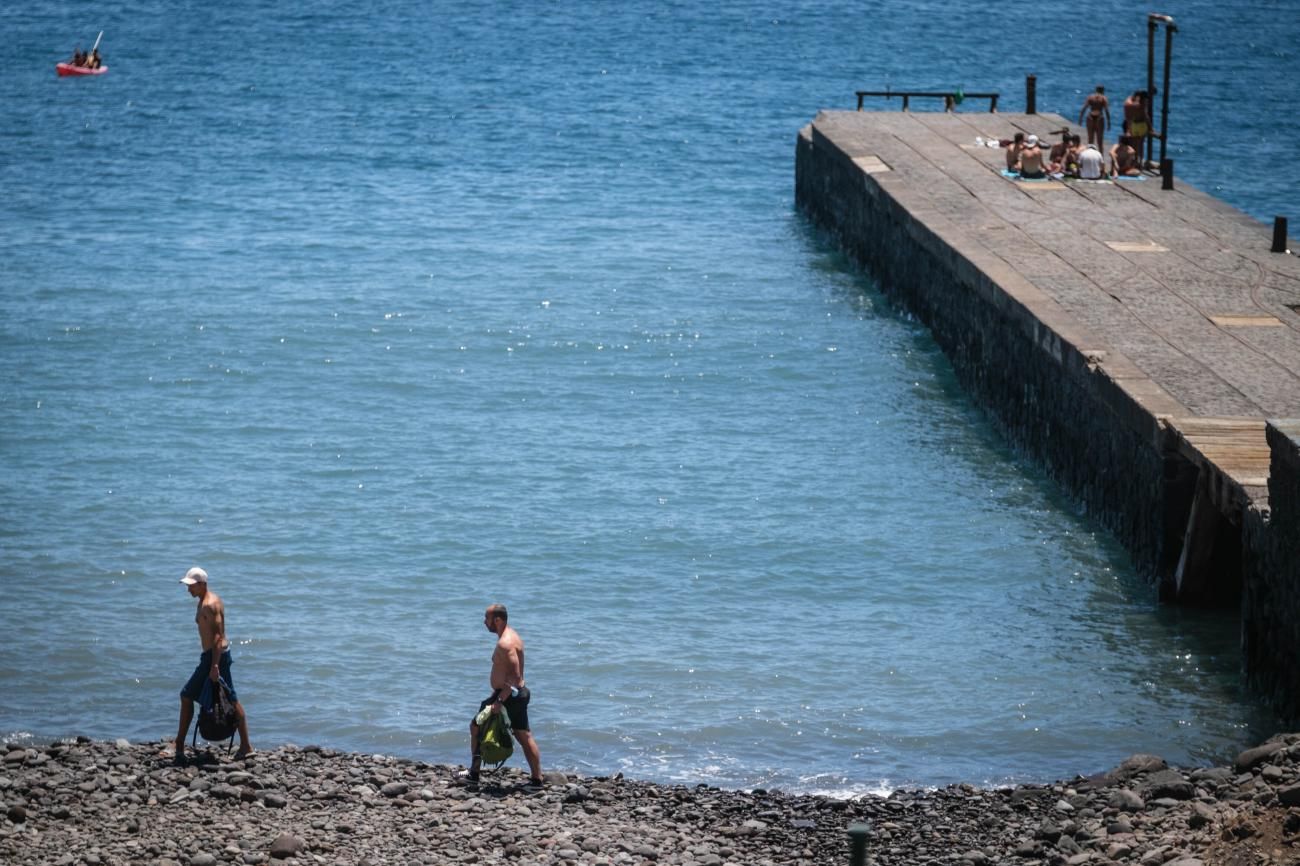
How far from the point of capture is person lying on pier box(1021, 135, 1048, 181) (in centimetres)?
3488

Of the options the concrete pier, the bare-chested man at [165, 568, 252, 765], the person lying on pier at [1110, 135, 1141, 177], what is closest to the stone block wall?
the concrete pier

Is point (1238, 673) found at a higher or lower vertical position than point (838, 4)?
lower

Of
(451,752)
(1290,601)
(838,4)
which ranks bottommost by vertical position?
(451,752)

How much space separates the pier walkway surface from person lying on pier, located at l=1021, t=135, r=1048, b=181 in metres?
0.34

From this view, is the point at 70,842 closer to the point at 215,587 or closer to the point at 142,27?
the point at 215,587

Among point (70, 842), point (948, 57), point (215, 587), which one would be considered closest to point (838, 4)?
point (948, 57)

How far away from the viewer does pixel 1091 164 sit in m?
34.3

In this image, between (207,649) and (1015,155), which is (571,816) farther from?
(1015,155)

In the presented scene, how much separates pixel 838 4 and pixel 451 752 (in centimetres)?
9393

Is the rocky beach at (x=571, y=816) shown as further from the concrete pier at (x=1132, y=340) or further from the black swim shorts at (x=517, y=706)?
the concrete pier at (x=1132, y=340)

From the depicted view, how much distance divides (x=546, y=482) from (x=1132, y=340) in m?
8.08

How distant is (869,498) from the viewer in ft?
81.5

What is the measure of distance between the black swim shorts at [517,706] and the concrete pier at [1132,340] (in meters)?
6.79

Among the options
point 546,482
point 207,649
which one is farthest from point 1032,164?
point 207,649
